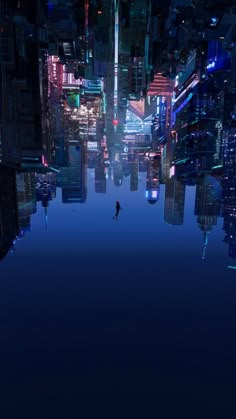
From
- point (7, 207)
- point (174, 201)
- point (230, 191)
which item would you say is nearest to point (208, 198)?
point (230, 191)

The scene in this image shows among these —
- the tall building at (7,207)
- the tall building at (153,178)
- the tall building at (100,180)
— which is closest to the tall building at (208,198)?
the tall building at (153,178)

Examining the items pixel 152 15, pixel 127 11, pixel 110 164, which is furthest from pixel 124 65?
pixel 110 164

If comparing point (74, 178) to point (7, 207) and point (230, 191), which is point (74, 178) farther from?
point (7, 207)

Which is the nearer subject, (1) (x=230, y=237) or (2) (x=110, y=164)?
(1) (x=230, y=237)

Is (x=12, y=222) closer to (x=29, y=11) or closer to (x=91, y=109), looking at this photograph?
(x=29, y=11)

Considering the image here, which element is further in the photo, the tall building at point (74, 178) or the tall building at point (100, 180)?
the tall building at point (100, 180)

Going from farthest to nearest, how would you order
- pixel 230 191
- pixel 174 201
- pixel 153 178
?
pixel 174 201 < pixel 153 178 < pixel 230 191

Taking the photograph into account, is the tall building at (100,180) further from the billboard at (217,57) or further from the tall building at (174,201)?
the billboard at (217,57)

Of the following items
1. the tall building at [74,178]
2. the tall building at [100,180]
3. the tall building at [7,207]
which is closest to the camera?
the tall building at [7,207]

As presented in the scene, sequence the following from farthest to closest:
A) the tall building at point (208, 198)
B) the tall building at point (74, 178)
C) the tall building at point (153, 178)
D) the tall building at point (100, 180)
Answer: the tall building at point (100, 180)
the tall building at point (74, 178)
the tall building at point (153, 178)
the tall building at point (208, 198)

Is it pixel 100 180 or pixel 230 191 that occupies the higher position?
pixel 100 180

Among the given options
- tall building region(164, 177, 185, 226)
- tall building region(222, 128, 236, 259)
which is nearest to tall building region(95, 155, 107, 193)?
tall building region(164, 177, 185, 226)
